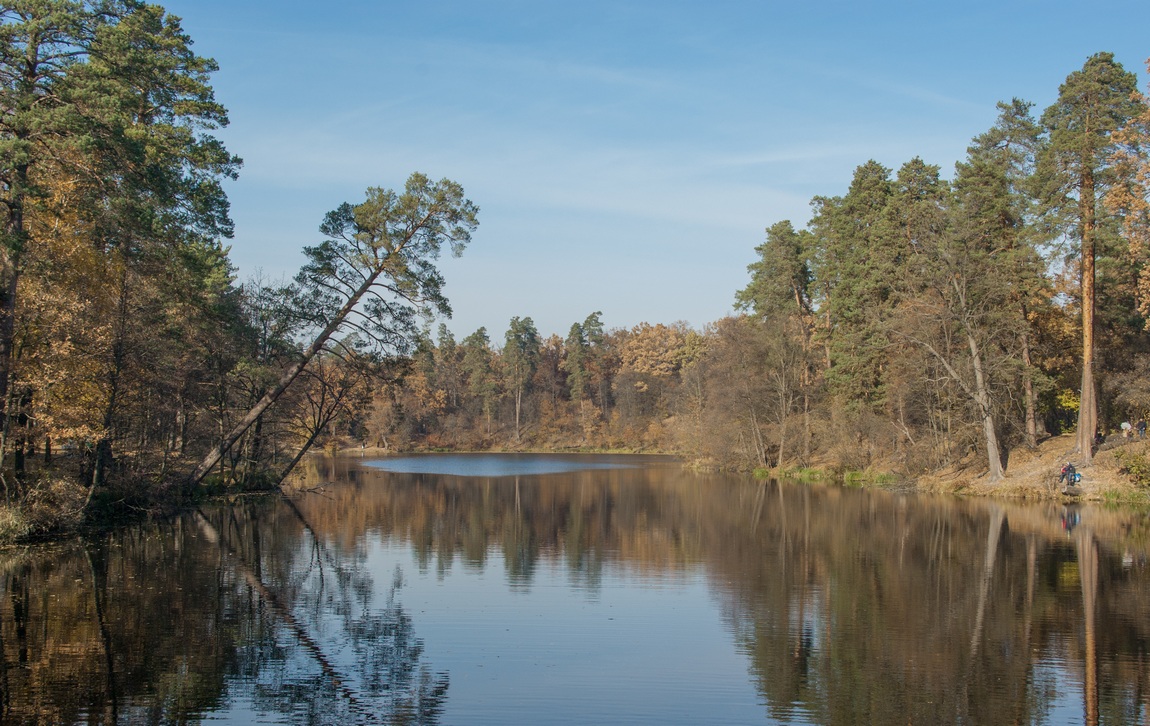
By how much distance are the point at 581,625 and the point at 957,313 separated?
1102 inches

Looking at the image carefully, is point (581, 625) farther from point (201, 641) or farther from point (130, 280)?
point (130, 280)

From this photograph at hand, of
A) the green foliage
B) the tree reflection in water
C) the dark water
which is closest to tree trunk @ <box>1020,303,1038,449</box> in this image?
the green foliage

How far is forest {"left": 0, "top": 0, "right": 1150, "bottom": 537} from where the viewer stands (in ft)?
62.7

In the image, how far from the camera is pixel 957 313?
118 ft

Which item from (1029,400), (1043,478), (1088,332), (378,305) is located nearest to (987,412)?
(1043,478)

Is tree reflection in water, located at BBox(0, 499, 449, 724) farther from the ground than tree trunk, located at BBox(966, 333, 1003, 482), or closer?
closer

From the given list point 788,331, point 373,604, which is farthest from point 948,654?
point 788,331

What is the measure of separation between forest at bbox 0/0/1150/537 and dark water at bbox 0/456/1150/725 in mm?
4636

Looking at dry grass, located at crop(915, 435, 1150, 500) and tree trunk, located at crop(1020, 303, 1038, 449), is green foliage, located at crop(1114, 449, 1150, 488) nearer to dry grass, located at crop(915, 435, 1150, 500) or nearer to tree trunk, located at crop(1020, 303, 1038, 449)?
dry grass, located at crop(915, 435, 1150, 500)

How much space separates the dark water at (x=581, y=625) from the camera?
9.50 meters

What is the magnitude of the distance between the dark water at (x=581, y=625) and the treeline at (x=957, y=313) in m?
9.86

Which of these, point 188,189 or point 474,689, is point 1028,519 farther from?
point 188,189

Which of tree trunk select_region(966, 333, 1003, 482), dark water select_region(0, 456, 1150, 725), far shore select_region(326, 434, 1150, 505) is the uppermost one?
tree trunk select_region(966, 333, 1003, 482)

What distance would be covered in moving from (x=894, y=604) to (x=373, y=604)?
8.93m
